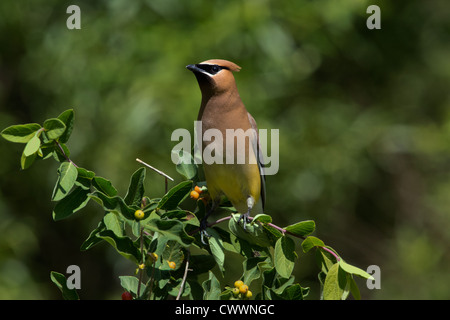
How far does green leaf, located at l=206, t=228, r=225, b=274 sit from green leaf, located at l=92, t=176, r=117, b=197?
1.20ft

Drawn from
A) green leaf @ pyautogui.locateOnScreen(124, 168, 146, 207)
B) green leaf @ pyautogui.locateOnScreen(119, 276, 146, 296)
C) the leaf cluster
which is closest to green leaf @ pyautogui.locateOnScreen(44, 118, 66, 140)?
the leaf cluster

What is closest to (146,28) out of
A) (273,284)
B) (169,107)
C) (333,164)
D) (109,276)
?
(169,107)

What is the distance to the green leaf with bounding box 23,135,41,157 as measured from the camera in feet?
6.28

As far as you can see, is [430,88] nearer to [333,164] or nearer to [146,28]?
[333,164]

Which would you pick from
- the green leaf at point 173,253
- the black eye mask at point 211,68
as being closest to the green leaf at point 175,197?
the green leaf at point 173,253

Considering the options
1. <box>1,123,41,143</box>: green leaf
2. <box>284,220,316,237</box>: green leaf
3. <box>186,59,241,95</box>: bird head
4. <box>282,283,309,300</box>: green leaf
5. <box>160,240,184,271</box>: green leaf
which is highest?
<box>186,59,241,95</box>: bird head

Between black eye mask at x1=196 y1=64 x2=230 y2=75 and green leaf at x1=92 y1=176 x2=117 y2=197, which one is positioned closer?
green leaf at x1=92 y1=176 x2=117 y2=197

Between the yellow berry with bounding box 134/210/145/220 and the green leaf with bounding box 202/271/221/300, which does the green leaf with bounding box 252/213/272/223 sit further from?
the yellow berry with bounding box 134/210/145/220

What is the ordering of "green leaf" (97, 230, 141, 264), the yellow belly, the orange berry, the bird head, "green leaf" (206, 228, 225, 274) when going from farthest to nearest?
the bird head, the yellow belly, the orange berry, "green leaf" (206, 228, 225, 274), "green leaf" (97, 230, 141, 264)

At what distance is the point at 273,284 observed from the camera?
212 centimetres

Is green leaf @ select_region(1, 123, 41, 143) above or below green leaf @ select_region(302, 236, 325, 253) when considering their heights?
above

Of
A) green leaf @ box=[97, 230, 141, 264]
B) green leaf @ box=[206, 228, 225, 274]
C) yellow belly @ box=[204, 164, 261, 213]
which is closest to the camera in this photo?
green leaf @ box=[97, 230, 141, 264]

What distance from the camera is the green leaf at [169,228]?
1.92m

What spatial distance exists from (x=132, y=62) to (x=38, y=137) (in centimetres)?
314
